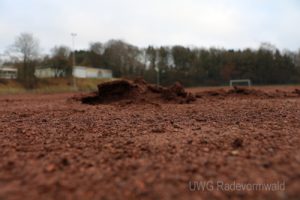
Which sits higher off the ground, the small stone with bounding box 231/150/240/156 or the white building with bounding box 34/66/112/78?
the white building with bounding box 34/66/112/78

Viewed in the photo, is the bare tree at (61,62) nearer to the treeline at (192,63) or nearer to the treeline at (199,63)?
the treeline at (192,63)

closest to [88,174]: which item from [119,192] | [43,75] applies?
[119,192]

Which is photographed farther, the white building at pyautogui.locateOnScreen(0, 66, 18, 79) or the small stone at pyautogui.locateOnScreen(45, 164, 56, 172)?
the white building at pyautogui.locateOnScreen(0, 66, 18, 79)

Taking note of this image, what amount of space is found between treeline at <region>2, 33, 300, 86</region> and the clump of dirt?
50.3 meters

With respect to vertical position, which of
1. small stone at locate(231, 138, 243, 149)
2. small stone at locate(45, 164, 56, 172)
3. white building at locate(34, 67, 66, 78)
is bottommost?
small stone at locate(45, 164, 56, 172)

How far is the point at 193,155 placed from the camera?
4.29 m

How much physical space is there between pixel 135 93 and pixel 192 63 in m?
58.5

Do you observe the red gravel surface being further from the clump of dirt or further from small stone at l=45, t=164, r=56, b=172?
the clump of dirt

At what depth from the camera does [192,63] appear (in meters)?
73.6

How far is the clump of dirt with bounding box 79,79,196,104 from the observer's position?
16.1 m

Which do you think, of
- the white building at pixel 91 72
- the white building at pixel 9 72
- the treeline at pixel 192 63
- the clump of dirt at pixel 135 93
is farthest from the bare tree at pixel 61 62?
the clump of dirt at pixel 135 93

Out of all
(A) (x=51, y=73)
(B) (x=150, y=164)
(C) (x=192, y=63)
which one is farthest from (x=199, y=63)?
(B) (x=150, y=164)

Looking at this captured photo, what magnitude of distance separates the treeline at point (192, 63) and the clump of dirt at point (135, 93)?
165 ft

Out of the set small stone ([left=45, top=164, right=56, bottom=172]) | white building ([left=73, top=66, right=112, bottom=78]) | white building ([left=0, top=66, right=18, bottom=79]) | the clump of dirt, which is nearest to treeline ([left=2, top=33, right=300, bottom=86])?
white building ([left=73, top=66, right=112, bottom=78])
